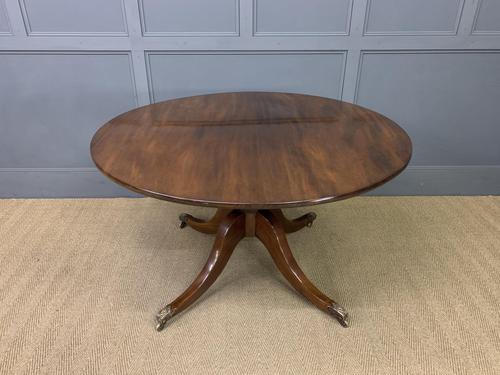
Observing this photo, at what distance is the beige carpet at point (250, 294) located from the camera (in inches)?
43.7

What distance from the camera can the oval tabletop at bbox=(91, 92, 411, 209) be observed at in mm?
830

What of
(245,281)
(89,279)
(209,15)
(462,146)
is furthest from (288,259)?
(462,146)

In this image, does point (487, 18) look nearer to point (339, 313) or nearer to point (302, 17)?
point (302, 17)

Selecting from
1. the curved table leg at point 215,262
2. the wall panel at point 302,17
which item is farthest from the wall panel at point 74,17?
the curved table leg at point 215,262

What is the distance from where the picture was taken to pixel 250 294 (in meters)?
1.35

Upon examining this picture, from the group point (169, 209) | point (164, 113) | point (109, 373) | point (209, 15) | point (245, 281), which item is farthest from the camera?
point (169, 209)

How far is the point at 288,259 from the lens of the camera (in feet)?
4.26

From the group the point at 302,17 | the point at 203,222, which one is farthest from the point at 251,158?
the point at 302,17

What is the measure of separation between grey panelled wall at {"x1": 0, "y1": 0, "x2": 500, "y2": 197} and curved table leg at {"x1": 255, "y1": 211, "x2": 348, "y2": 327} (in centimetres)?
73

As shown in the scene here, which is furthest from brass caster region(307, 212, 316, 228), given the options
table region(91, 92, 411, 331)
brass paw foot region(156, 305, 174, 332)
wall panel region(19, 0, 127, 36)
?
wall panel region(19, 0, 127, 36)

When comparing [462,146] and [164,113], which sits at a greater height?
[164,113]

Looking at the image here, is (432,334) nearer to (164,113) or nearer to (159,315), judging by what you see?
(159,315)

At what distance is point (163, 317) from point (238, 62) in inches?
45.2

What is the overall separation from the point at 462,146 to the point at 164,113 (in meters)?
1.58
